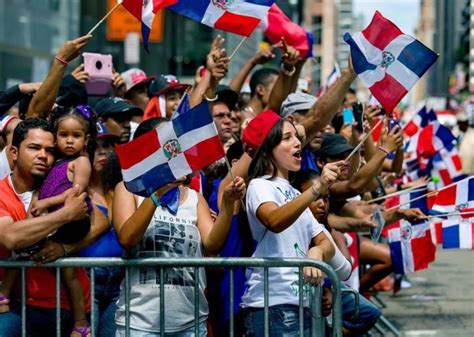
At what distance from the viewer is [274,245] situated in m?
6.52

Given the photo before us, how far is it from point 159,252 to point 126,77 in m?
4.46

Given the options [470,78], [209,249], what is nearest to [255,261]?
[209,249]

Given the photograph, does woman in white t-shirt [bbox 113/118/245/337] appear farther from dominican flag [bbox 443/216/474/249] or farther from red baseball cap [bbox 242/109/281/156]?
dominican flag [bbox 443/216/474/249]

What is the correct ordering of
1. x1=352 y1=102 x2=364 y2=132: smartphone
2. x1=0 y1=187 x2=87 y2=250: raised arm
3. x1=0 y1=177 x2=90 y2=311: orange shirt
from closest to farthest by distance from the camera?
x1=0 y1=187 x2=87 y2=250: raised arm
x1=0 y1=177 x2=90 y2=311: orange shirt
x1=352 y1=102 x2=364 y2=132: smartphone

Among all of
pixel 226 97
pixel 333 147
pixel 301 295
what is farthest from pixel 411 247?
pixel 301 295

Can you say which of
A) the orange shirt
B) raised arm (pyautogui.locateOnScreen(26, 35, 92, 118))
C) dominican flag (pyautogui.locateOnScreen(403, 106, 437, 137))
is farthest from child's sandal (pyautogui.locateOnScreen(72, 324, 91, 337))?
dominican flag (pyautogui.locateOnScreen(403, 106, 437, 137))

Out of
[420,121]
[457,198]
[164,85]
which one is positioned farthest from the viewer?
[420,121]

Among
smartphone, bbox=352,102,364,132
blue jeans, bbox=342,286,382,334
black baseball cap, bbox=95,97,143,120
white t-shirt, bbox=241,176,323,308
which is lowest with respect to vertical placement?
blue jeans, bbox=342,286,382,334

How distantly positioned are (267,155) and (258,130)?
16cm

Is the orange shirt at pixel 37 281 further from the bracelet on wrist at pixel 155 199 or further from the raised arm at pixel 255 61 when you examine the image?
the raised arm at pixel 255 61

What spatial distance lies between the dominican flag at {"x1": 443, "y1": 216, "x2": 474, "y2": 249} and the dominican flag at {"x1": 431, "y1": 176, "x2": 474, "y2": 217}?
286 millimetres

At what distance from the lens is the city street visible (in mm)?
11570

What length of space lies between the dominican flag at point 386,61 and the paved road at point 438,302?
4.39 m

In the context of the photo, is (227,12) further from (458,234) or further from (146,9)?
(458,234)
